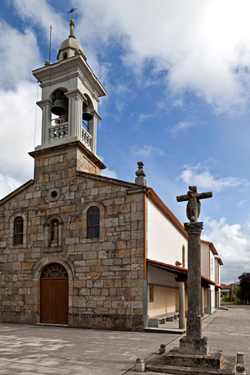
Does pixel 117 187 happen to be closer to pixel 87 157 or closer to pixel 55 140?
pixel 87 157

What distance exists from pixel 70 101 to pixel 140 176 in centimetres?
524

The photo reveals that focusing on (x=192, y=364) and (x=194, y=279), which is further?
(x=194, y=279)

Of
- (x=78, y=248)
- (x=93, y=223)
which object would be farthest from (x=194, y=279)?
(x=78, y=248)

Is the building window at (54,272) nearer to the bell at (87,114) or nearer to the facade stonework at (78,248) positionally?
the facade stonework at (78,248)

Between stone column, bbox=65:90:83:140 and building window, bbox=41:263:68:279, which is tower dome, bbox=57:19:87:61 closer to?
stone column, bbox=65:90:83:140

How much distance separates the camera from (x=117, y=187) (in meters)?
14.0


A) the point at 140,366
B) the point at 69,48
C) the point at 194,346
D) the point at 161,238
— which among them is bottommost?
the point at 140,366

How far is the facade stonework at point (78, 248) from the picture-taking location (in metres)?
13.0

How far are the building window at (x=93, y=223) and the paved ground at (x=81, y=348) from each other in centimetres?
372

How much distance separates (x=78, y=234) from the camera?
14352 mm

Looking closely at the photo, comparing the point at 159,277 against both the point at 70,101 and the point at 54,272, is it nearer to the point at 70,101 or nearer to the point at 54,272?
the point at 54,272

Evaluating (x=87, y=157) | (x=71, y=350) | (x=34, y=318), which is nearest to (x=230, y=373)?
(x=71, y=350)

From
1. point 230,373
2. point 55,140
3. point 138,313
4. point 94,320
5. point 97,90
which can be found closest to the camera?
point 230,373

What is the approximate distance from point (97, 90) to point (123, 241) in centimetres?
842
